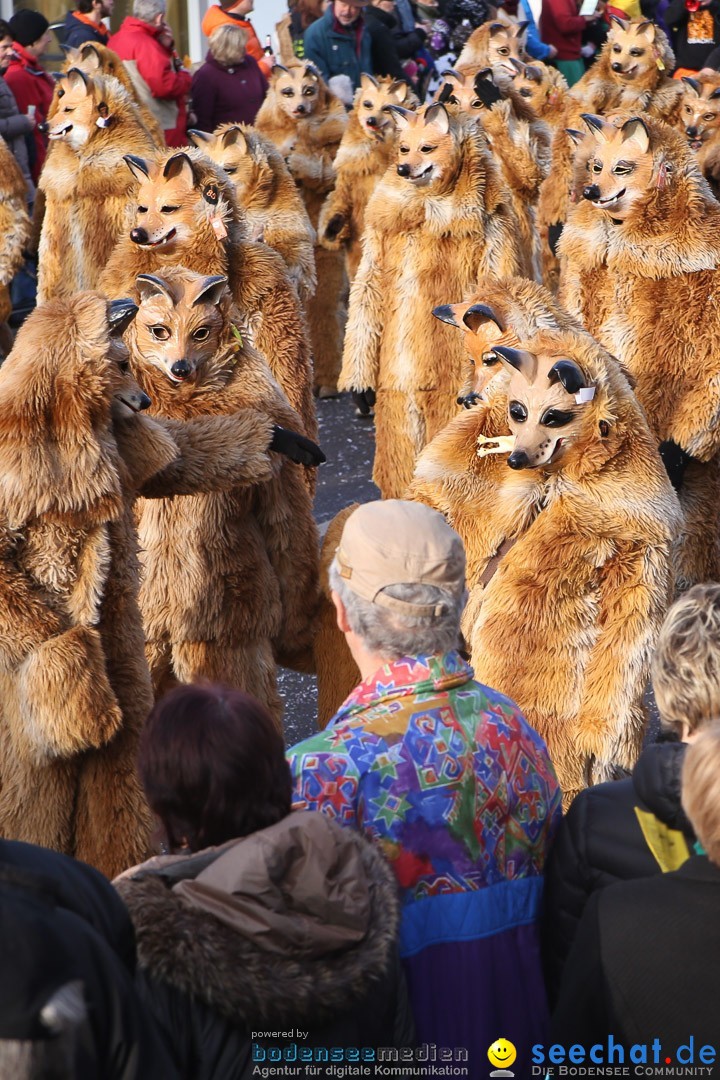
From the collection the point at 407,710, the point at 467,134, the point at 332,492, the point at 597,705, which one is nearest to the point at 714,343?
the point at 467,134

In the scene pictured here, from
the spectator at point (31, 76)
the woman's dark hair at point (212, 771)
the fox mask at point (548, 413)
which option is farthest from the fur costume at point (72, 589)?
the spectator at point (31, 76)

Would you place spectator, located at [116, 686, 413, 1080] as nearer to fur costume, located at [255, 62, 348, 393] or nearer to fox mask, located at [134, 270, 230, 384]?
fox mask, located at [134, 270, 230, 384]

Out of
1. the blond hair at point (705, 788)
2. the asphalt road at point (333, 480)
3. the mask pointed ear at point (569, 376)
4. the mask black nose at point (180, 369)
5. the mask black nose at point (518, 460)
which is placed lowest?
the asphalt road at point (333, 480)

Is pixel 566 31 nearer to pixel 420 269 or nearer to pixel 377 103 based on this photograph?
pixel 377 103

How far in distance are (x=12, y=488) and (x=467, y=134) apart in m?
4.04

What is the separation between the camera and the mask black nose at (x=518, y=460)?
347 centimetres

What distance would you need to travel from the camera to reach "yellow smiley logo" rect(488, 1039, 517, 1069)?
7.11ft

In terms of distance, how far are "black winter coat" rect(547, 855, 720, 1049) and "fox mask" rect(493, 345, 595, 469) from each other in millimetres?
1813

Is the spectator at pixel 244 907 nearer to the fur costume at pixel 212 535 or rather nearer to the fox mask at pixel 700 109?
the fur costume at pixel 212 535

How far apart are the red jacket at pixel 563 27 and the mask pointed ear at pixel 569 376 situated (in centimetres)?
992

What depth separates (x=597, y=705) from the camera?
3.42 metres

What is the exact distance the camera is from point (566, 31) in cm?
1266

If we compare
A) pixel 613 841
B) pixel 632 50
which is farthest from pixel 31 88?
pixel 613 841

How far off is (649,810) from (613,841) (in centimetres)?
9
